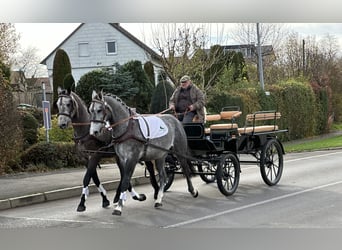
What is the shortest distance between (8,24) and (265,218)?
3874 mm

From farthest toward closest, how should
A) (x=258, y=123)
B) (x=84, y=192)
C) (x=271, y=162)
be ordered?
1. (x=258, y=123)
2. (x=271, y=162)
3. (x=84, y=192)

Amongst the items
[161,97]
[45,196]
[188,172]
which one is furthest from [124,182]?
[161,97]

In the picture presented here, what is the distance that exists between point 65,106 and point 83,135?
42 centimetres

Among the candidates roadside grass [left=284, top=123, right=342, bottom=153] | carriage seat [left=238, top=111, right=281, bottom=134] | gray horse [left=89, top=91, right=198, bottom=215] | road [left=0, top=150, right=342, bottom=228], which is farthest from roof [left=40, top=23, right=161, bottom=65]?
roadside grass [left=284, top=123, right=342, bottom=153]

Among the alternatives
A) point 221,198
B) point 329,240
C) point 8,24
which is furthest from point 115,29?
point 329,240

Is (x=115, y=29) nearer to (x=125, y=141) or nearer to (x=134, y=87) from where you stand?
(x=134, y=87)

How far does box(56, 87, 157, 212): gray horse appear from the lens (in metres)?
5.47

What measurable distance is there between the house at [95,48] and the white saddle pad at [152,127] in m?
1.25

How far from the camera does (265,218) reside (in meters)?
5.24

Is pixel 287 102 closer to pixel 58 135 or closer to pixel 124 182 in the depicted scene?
pixel 58 135

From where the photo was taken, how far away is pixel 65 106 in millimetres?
5453

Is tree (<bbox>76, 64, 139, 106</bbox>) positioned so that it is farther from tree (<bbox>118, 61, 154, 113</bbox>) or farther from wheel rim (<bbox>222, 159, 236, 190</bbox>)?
wheel rim (<bbox>222, 159, 236, 190</bbox>)

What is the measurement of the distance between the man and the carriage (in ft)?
0.46

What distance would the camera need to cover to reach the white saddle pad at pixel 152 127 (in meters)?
5.51
